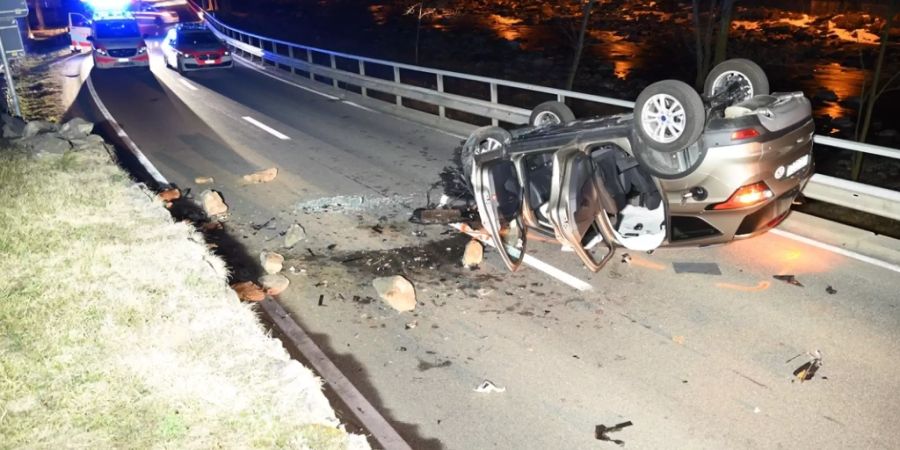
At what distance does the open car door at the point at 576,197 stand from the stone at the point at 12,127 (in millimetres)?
11475

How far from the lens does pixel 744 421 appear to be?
450 centimetres

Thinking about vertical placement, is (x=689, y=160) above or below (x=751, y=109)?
below

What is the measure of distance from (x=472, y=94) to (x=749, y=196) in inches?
808

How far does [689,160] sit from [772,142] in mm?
684

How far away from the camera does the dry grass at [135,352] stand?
424 cm

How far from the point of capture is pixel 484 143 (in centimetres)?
785

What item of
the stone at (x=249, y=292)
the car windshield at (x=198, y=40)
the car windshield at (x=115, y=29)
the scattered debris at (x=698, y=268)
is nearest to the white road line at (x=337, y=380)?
the stone at (x=249, y=292)

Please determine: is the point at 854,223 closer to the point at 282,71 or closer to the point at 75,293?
the point at 75,293

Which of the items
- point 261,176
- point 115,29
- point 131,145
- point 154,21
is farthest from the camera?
point 154,21

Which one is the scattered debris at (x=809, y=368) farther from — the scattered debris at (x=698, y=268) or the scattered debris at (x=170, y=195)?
the scattered debris at (x=170, y=195)

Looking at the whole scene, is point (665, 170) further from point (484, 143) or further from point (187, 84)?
point (187, 84)

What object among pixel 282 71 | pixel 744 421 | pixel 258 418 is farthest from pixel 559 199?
pixel 282 71

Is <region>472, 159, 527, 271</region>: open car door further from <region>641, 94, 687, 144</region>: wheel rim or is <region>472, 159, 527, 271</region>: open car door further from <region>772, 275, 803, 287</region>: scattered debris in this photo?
<region>772, 275, 803, 287</region>: scattered debris

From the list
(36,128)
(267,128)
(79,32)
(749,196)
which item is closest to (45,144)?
(36,128)
